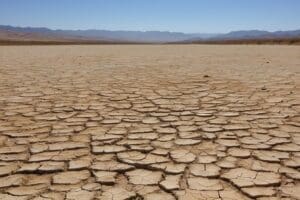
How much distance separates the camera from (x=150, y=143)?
308 cm

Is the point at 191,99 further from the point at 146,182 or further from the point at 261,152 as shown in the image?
the point at 146,182

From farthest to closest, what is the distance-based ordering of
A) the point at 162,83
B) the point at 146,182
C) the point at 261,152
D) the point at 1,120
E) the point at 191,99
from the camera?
1. the point at 162,83
2. the point at 191,99
3. the point at 1,120
4. the point at 261,152
5. the point at 146,182

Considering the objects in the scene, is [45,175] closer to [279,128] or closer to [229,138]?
[229,138]

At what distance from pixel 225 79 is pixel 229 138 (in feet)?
11.9

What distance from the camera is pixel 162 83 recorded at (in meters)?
6.34

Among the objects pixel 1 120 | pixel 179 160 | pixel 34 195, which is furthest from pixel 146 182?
pixel 1 120

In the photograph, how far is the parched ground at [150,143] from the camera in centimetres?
225

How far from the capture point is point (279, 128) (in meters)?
3.50

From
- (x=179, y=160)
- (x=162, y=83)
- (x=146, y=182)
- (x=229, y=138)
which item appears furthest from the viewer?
(x=162, y=83)

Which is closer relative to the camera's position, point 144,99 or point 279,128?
point 279,128

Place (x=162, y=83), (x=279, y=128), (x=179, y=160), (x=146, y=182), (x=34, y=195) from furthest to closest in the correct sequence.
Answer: (x=162, y=83), (x=279, y=128), (x=179, y=160), (x=146, y=182), (x=34, y=195)

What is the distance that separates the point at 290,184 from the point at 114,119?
2013mm

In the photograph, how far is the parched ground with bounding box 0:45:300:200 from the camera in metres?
2.25

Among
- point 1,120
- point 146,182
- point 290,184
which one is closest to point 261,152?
point 290,184
